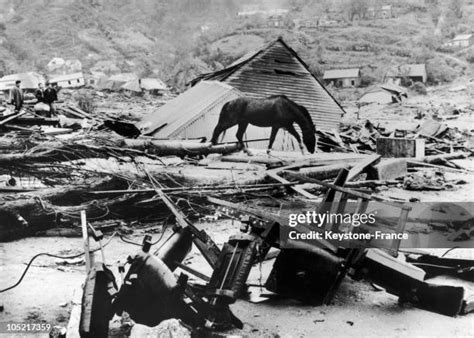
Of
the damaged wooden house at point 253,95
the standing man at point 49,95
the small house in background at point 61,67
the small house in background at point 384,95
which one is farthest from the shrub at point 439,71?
the small house in background at point 61,67

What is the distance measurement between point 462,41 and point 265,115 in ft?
138

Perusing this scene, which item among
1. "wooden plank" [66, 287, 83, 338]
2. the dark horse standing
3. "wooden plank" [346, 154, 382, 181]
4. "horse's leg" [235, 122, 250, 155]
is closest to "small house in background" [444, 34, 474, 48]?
the dark horse standing

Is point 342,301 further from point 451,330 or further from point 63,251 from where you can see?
point 63,251

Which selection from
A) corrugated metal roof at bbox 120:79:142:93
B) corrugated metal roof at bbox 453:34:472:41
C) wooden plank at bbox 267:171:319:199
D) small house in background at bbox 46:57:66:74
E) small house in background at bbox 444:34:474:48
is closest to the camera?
wooden plank at bbox 267:171:319:199

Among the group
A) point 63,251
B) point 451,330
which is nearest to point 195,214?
point 63,251

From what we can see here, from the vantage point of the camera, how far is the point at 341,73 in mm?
57250

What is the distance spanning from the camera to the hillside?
51875mm

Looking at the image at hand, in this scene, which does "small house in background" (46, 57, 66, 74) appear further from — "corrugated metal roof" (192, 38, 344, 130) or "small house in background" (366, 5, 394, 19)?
"corrugated metal roof" (192, 38, 344, 130)

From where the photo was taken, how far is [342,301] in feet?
20.7

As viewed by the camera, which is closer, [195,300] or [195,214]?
[195,300]

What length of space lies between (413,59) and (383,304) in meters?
58.7

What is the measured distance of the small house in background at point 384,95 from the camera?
47.0 meters

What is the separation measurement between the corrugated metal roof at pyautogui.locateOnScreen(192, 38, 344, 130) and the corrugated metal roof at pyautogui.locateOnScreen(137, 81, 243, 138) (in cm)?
91

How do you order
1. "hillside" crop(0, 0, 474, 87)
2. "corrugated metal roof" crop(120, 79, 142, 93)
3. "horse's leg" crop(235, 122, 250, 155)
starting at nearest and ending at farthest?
"horse's leg" crop(235, 122, 250, 155) < "hillside" crop(0, 0, 474, 87) < "corrugated metal roof" crop(120, 79, 142, 93)
